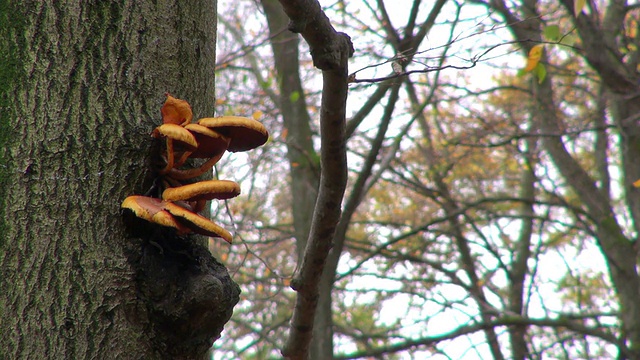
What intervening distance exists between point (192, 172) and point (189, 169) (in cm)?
2

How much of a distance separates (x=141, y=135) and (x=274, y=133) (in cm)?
658

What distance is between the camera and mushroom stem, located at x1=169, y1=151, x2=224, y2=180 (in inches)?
59.2

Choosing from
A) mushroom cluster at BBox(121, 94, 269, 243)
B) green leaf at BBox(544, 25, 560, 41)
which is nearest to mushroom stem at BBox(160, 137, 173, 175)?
mushroom cluster at BBox(121, 94, 269, 243)

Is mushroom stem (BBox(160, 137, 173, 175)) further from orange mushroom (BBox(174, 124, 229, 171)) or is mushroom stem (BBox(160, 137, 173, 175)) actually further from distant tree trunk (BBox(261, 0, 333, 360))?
distant tree trunk (BBox(261, 0, 333, 360))

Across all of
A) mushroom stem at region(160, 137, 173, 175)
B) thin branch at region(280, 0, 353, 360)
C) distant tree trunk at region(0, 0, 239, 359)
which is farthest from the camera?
thin branch at region(280, 0, 353, 360)

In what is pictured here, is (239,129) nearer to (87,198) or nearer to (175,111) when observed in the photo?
(175,111)

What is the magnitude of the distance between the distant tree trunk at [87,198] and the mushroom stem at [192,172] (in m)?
0.07

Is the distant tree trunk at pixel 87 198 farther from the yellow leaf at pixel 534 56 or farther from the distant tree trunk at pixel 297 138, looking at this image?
the distant tree trunk at pixel 297 138

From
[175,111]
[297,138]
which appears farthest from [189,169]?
[297,138]

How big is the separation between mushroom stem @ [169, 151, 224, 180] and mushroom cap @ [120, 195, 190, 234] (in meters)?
0.13

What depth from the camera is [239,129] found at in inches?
61.7

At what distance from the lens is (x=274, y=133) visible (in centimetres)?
801

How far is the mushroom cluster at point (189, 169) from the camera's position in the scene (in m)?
1.36

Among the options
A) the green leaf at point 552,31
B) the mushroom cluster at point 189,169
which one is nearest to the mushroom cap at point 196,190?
the mushroom cluster at point 189,169
